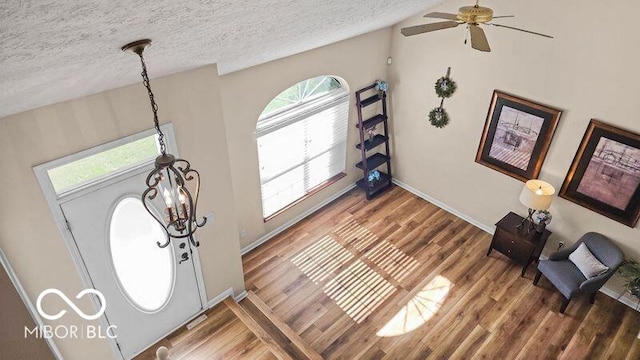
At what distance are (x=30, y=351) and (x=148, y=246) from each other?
133 cm

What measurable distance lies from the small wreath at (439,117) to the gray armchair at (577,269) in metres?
2.14

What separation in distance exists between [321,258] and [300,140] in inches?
62.4

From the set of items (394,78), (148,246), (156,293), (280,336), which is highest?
(394,78)

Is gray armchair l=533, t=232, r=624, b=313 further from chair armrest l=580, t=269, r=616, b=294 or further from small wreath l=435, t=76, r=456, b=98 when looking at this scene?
small wreath l=435, t=76, r=456, b=98

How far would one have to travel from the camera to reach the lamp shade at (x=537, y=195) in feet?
15.4

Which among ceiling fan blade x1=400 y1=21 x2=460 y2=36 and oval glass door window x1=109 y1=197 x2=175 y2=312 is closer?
ceiling fan blade x1=400 y1=21 x2=460 y2=36

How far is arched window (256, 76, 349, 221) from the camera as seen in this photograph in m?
5.14

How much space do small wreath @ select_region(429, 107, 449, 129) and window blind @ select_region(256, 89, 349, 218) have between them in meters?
1.19

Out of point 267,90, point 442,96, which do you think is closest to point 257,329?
point 267,90

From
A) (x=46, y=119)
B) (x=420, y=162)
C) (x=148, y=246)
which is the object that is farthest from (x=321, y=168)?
(x=46, y=119)

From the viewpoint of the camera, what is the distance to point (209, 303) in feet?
15.0

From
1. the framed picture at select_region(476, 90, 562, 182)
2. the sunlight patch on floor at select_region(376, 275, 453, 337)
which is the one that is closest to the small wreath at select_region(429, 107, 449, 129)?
the framed picture at select_region(476, 90, 562, 182)

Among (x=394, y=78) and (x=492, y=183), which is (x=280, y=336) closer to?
(x=492, y=183)

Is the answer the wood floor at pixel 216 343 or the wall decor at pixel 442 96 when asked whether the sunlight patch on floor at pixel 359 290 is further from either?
the wall decor at pixel 442 96
